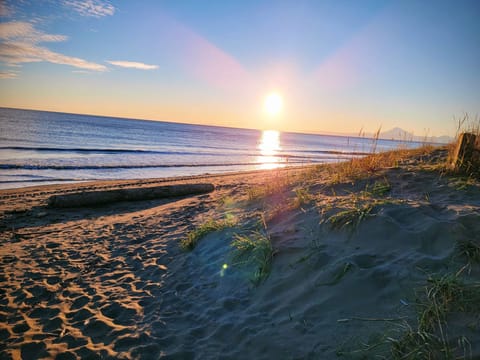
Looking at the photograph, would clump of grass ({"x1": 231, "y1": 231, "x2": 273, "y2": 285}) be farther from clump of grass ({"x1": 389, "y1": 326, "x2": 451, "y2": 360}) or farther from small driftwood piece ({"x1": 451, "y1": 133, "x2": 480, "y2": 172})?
small driftwood piece ({"x1": 451, "y1": 133, "x2": 480, "y2": 172})

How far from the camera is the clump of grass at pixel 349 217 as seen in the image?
3.71 metres

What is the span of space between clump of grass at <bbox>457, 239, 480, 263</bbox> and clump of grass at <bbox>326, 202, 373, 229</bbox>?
107 cm

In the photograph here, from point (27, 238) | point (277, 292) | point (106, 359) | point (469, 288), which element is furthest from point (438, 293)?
point (27, 238)

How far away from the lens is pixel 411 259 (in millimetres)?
2846

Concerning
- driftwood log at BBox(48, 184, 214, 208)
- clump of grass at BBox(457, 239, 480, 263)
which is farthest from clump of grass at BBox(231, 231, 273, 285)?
driftwood log at BBox(48, 184, 214, 208)

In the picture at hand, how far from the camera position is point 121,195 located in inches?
374

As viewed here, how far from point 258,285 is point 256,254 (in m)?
0.54

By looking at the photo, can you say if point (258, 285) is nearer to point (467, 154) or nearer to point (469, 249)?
point (469, 249)

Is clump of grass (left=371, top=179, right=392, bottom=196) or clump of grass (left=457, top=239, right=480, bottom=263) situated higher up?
clump of grass (left=371, top=179, right=392, bottom=196)

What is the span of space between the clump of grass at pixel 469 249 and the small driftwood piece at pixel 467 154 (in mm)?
2942

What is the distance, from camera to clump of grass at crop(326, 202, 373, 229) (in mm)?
3705

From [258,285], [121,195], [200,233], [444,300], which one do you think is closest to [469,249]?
[444,300]

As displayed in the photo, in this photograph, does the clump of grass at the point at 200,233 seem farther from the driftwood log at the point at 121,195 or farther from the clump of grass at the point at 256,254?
the driftwood log at the point at 121,195

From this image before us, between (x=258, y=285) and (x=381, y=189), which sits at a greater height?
(x=381, y=189)
